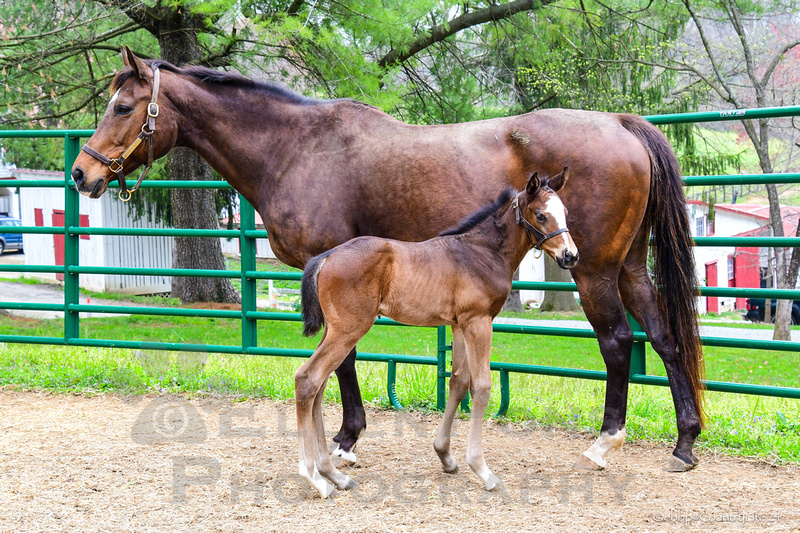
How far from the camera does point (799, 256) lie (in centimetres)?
1216

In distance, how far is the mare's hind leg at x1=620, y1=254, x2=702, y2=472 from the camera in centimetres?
400

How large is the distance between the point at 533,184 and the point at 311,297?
1.22m

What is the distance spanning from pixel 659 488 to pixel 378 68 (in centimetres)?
602

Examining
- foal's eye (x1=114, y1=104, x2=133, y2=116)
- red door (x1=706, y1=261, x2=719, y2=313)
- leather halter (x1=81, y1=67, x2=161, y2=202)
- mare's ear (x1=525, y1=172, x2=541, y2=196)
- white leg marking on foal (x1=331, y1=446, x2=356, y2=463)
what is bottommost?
red door (x1=706, y1=261, x2=719, y2=313)

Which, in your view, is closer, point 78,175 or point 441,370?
point 78,175

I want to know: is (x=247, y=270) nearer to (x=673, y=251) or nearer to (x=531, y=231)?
(x=531, y=231)

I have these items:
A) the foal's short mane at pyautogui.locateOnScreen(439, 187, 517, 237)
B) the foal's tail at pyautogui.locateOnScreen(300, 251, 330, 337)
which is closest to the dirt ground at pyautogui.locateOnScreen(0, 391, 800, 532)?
the foal's tail at pyautogui.locateOnScreen(300, 251, 330, 337)

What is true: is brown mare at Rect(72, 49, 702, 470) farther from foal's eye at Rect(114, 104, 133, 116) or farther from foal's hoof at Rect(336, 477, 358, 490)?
foal's hoof at Rect(336, 477, 358, 490)

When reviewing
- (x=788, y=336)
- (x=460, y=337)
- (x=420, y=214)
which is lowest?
(x=788, y=336)

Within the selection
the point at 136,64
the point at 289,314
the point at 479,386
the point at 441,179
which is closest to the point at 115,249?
the point at 289,314

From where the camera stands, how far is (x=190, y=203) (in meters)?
11.8

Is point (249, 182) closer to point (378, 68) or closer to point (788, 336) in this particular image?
point (378, 68)

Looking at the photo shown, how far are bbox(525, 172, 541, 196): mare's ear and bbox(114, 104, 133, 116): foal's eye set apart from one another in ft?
7.82

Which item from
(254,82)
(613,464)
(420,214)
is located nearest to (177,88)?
(254,82)
